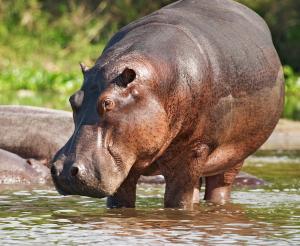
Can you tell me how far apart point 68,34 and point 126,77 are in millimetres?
17626

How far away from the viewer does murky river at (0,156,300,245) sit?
599 centimetres

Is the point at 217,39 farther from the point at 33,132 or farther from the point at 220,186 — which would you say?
the point at 33,132

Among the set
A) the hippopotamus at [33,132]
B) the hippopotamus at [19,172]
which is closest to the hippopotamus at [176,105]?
the hippopotamus at [19,172]

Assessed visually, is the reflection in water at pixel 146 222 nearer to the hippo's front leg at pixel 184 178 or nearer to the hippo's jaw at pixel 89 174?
the hippo's front leg at pixel 184 178

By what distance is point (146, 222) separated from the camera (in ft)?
21.9

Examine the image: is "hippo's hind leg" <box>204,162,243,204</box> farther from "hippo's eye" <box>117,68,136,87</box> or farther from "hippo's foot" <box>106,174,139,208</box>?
"hippo's eye" <box>117,68,136,87</box>

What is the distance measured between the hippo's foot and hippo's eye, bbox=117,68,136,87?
2.54 ft

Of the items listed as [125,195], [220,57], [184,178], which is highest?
[220,57]

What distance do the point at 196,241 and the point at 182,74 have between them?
123 cm

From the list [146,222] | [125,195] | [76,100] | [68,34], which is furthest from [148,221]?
[68,34]

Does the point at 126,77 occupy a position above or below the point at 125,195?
above

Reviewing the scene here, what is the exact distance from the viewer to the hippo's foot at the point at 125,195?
7.12 metres

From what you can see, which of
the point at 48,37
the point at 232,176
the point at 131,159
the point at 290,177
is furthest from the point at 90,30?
the point at 131,159

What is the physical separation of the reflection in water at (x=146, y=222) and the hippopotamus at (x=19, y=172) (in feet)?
4.30
